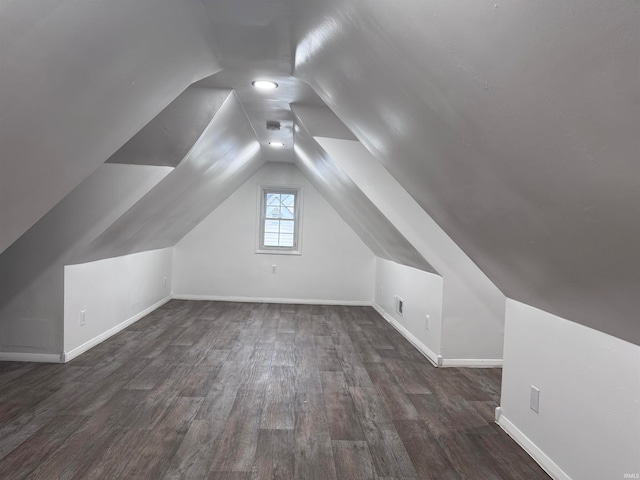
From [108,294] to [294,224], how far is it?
3.20 meters

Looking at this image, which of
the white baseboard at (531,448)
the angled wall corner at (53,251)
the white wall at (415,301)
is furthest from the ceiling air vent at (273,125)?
the white baseboard at (531,448)

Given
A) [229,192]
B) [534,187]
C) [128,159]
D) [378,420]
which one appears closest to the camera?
[534,187]

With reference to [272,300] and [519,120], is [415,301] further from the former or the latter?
[519,120]

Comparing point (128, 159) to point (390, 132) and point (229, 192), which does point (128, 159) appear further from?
point (229, 192)

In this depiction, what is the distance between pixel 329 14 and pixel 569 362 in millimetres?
1950

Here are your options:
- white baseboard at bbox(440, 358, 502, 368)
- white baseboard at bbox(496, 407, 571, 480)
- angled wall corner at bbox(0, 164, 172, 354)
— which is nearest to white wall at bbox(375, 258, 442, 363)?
white baseboard at bbox(440, 358, 502, 368)

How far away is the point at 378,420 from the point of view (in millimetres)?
2684

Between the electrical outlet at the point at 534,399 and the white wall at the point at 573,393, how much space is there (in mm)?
33

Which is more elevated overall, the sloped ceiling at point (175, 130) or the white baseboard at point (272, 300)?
the sloped ceiling at point (175, 130)

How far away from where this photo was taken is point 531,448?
2.29 meters

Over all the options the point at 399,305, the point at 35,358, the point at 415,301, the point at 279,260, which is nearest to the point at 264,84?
the point at 415,301

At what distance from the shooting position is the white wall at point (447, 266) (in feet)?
11.5

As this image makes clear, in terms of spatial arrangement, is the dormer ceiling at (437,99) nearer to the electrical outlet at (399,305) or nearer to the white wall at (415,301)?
the white wall at (415,301)

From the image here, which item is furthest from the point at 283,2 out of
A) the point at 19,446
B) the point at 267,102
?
the point at 19,446
